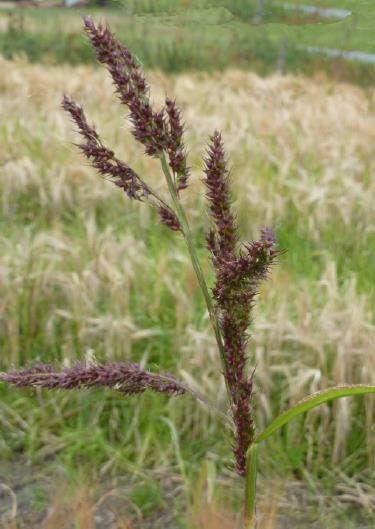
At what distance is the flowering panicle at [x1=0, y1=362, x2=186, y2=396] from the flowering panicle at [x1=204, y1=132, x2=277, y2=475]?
8cm

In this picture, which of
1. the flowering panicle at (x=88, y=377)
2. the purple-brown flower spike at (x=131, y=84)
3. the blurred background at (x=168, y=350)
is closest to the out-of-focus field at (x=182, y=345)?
the blurred background at (x=168, y=350)

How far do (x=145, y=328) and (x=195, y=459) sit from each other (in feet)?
1.71

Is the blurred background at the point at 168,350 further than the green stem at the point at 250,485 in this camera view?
Yes

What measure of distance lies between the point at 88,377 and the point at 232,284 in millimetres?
154

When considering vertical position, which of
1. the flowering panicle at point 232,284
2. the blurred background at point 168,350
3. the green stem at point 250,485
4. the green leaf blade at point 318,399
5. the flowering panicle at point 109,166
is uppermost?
the flowering panicle at point 109,166

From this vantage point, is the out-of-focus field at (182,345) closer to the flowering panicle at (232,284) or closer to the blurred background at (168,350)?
the blurred background at (168,350)

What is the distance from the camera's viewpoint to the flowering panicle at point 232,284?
0.58m

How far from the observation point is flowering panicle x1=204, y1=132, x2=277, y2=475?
58cm

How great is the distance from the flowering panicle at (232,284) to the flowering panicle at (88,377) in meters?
0.08

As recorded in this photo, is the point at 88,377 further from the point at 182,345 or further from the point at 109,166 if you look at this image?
the point at 182,345

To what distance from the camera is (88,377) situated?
67cm

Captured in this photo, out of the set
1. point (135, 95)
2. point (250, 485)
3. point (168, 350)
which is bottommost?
point (168, 350)

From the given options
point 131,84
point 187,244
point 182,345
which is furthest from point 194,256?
point 182,345

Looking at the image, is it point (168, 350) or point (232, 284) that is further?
point (168, 350)
